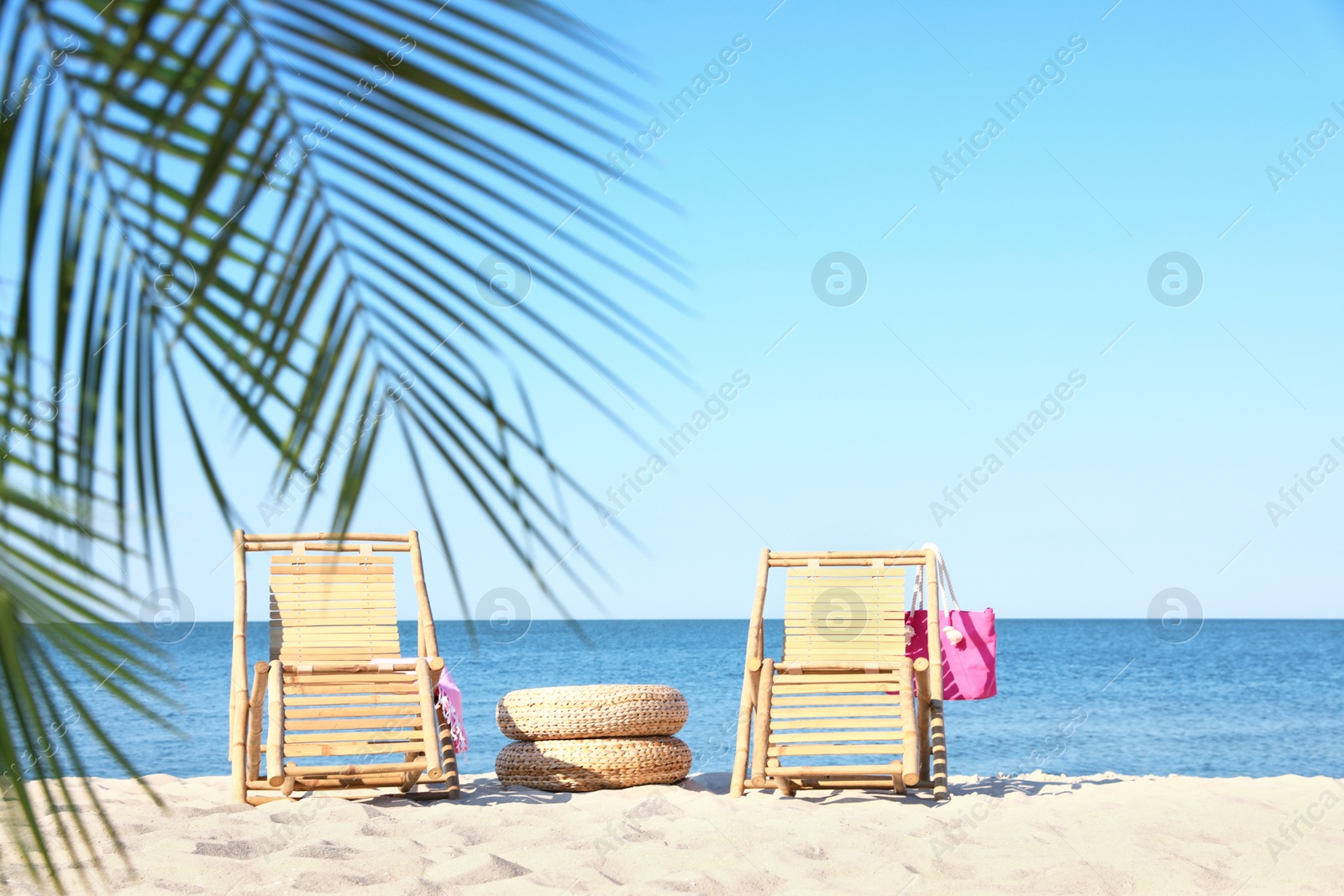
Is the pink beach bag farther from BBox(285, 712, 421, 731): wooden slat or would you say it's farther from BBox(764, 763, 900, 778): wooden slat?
BBox(285, 712, 421, 731): wooden slat

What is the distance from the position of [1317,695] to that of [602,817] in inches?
867

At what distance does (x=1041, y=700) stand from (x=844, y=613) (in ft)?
52.6

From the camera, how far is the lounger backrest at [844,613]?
5.45 metres

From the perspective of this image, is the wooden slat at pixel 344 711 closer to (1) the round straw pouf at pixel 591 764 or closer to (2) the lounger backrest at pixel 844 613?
(1) the round straw pouf at pixel 591 764

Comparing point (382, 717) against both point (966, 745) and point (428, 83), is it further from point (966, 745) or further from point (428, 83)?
point (966, 745)

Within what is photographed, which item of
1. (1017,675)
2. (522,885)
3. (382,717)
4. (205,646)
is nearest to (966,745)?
(382,717)

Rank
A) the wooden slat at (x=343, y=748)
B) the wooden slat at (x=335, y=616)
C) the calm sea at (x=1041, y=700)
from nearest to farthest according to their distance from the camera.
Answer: the wooden slat at (x=343, y=748)
the wooden slat at (x=335, y=616)
the calm sea at (x=1041, y=700)

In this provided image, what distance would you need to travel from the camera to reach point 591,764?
17.6 feet

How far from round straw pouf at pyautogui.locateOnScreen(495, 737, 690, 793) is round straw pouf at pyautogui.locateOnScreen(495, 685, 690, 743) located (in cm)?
5

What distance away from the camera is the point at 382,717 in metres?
5.19

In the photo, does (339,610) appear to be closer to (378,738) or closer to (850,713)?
(378,738)

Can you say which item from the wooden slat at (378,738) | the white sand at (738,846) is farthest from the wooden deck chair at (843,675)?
the wooden slat at (378,738)

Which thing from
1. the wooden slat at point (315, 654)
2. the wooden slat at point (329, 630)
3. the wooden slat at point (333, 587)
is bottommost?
the wooden slat at point (315, 654)

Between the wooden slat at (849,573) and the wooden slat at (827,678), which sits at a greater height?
the wooden slat at (849,573)
